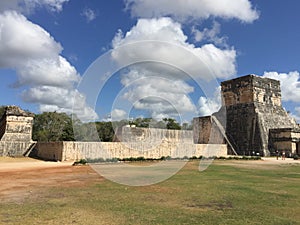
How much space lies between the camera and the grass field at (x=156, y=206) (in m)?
4.85

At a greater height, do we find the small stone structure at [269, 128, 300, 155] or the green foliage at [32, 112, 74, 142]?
the green foliage at [32, 112, 74, 142]

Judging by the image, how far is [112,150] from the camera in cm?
2244

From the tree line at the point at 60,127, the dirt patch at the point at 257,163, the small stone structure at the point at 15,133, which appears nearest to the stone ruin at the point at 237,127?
the small stone structure at the point at 15,133

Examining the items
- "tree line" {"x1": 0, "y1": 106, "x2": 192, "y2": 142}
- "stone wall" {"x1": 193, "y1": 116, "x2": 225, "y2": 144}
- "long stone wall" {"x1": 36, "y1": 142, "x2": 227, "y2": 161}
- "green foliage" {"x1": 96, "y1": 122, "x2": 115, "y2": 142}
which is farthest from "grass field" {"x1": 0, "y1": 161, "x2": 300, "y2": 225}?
"green foliage" {"x1": 96, "y1": 122, "x2": 115, "y2": 142}

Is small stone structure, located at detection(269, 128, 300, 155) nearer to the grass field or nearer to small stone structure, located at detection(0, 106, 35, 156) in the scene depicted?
the grass field

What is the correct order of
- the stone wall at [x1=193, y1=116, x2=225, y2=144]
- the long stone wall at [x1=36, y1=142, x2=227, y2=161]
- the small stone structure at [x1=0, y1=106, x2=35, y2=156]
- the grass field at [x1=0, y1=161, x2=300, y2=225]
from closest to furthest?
1. the grass field at [x1=0, y1=161, x2=300, y2=225]
2. the long stone wall at [x1=36, y1=142, x2=227, y2=161]
3. the small stone structure at [x1=0, y1=106, x2=35, y2=156]
4. the stone wall at [x1=193, y1=116, x2=225, y2=144]

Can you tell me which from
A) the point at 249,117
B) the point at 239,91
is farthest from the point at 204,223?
the point at 239,91

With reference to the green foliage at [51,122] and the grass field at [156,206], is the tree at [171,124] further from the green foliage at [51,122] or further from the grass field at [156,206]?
the grass field at [156,206]

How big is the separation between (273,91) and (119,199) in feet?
113

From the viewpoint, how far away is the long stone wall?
67.9ft

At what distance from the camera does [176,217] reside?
505 cm

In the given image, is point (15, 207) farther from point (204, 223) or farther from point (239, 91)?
point (239, 91)

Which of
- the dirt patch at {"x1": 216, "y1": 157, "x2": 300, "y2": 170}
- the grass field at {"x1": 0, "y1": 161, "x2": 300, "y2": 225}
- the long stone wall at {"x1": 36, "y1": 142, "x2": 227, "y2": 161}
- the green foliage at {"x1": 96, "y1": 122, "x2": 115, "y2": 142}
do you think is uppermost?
the green foliage at {"x1": 96, "y1": 122, "x2": 115, "y2": 142}

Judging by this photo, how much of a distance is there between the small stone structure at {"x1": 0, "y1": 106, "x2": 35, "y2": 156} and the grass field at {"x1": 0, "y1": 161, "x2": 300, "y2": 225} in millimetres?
18543
